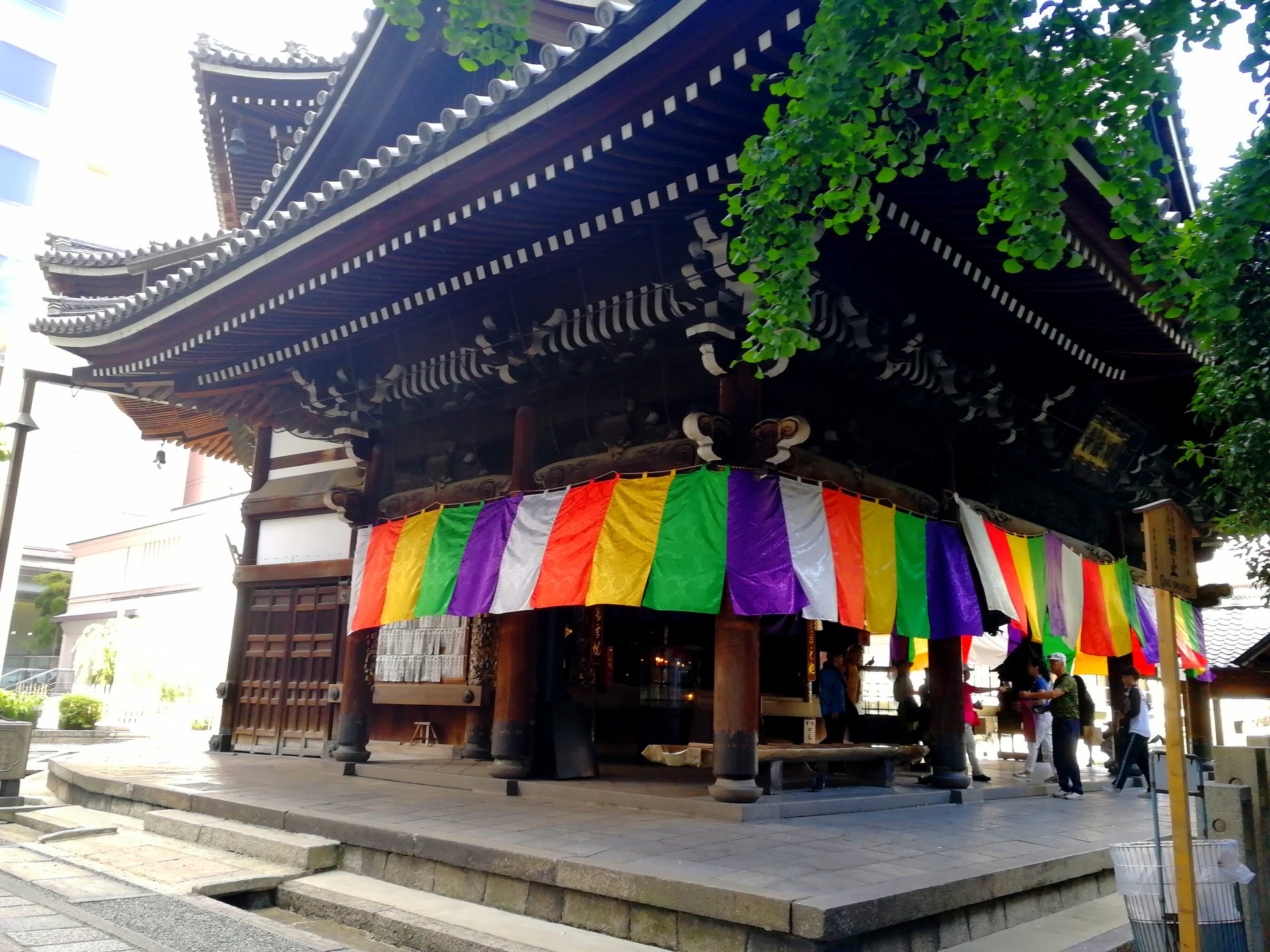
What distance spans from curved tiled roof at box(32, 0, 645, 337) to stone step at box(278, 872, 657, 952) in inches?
216

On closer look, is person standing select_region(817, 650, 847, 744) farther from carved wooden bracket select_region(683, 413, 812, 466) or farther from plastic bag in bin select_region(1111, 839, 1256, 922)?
plastic bag in bin select_region(1111, 839, 1256, 922)

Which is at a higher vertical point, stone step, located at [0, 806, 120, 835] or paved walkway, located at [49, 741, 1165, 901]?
paved walkway, located at [49, 741, 1165, 901]

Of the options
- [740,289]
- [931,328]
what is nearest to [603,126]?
[740,289]

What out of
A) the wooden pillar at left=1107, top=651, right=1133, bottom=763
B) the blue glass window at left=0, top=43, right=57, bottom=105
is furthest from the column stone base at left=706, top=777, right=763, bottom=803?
the blue glass window at left=0, top=43, right=57, bottom=105

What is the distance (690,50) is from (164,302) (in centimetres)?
718

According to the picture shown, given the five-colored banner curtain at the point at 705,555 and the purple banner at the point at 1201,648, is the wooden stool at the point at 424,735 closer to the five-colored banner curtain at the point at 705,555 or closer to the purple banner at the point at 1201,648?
the five-colored banner curtain at the point at 705,555

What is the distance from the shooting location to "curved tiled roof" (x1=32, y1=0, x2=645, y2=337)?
5902 mm

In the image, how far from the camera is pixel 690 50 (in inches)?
221

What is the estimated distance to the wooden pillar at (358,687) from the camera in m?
10.8

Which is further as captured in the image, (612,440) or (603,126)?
(612,440)

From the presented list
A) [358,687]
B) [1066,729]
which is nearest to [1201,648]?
[1066,729]

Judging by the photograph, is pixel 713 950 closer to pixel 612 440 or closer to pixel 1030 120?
pixel 1030 120

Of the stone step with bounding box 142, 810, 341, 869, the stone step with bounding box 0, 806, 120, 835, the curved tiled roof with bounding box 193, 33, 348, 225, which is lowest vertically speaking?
the stone step with bounding box 0, 806, 120, 835

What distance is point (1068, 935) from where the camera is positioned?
559 centimetres
